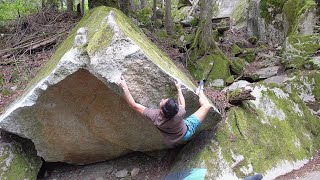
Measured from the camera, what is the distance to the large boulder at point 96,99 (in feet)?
17.4

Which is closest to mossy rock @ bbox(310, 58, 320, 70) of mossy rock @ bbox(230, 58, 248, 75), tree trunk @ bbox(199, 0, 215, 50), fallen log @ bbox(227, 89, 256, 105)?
mossy rock @ bbox(230, 58, 248, 75)

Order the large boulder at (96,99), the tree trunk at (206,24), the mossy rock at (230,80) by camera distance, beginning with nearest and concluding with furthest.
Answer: the large boulder at (96,99) → the mossy rock at (230,80) → the tree trunk at (206,24)

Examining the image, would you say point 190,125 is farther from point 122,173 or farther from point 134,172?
point 122,173

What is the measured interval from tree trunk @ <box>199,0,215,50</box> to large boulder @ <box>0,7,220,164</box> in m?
4.89

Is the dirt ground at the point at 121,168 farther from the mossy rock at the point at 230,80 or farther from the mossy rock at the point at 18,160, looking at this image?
the mossy rock at the point at 230,80

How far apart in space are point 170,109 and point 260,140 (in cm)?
279

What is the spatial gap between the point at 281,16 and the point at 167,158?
9257 mm

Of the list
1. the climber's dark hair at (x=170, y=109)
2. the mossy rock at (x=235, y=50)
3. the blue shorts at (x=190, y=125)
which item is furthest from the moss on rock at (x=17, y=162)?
the mossy rock at (x=235, y=50)

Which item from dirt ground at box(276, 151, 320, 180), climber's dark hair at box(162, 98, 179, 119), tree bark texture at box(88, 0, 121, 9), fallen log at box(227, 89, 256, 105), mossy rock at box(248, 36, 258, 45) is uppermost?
climber's dark hair at box(162, 98, 179, 119)

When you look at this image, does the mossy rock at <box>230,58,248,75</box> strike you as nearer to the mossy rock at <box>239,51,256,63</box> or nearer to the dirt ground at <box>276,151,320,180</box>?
the mossy rock at <box>239,51,256,63</box>

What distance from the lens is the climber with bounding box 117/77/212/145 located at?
470cm

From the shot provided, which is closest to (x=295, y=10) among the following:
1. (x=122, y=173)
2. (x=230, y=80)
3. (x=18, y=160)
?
(x=230, y=80)

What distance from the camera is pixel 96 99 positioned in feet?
19.5

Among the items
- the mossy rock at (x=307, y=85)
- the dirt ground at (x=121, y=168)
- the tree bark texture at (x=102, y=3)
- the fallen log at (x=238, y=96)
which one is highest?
the tree bark texture at (x=102, y=3)
